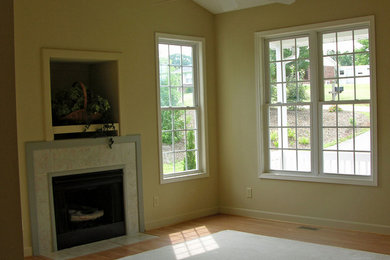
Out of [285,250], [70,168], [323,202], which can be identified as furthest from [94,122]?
[323,202]

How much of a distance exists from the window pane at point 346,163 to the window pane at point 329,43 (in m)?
1.28

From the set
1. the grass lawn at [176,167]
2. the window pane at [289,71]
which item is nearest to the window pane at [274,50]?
the window pane at [289,71]

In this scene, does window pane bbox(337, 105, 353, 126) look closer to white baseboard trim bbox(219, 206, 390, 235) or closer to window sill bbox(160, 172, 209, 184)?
white baseboard trim bbox(219, 206, 390, 235)

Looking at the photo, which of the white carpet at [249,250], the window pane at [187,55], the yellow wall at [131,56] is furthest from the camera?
the window pane at [187,55]

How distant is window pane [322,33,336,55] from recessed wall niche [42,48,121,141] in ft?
8.48

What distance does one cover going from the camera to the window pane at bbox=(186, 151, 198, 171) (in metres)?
6.35

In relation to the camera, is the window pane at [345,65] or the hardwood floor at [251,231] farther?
the window pane at [345,65]

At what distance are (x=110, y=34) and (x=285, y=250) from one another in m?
3.21

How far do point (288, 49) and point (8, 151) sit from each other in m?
5.36

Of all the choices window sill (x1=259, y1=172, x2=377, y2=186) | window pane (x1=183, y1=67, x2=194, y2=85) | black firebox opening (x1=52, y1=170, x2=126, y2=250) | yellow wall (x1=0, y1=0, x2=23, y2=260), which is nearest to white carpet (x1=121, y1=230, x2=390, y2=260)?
black firebox opening (x1=52, y1=170, x2=126, y2=250)

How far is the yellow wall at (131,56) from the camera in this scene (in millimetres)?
4719

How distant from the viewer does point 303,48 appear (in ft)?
19.0

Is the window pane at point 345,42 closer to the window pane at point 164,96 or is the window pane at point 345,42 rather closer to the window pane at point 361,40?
the window pane at point 361,40

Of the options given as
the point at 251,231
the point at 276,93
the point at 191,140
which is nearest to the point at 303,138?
the point at 276,93
